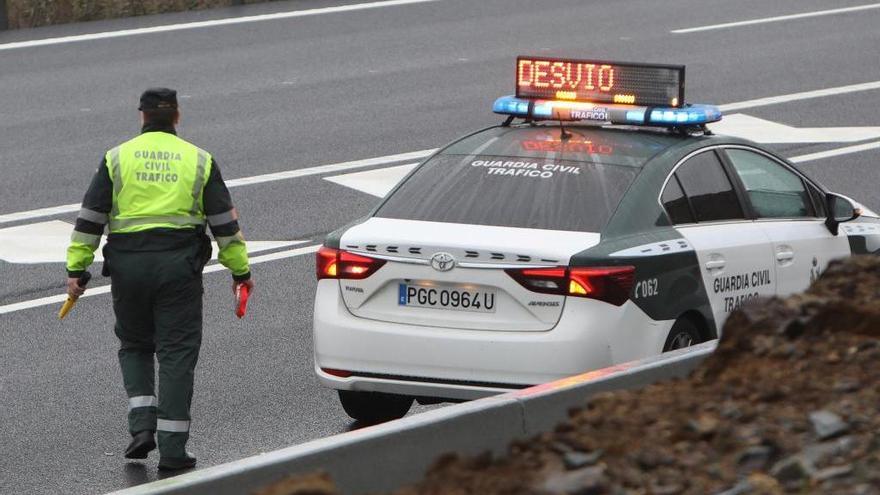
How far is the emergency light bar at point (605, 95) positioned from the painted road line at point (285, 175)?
17.7 feet

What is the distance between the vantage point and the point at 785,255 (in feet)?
30.3

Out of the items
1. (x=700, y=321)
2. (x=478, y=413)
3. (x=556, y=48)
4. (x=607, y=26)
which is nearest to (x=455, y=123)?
(x=556, y=48)

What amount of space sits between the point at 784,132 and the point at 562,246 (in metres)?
9.33

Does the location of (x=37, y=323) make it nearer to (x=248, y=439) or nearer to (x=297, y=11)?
(x=248, y=439)

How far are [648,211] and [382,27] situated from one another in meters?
13.7

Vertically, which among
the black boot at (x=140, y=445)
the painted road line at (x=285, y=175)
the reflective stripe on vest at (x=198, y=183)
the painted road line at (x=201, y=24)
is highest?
the reflective stripe on vest at (x=198, y=183)

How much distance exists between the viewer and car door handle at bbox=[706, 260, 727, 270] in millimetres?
8719

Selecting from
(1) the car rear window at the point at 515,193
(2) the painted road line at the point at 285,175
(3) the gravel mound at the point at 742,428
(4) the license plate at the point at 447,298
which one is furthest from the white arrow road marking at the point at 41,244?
(3) the gravel mound at the point at 742,428

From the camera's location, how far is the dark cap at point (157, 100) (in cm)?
858

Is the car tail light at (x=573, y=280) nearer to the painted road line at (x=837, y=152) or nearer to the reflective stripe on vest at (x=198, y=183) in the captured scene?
the reflective stripe on vest at (x=198, y=183)

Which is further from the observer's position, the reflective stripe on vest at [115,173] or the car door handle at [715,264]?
the car door handle at [715,264]

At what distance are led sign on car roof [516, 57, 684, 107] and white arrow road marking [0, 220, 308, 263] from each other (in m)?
3.79

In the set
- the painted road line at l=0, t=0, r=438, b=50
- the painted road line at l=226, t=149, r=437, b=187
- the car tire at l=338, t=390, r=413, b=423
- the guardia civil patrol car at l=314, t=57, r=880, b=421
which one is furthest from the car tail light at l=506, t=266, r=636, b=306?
the painted road line at l=0, t=0, r=438, b=50

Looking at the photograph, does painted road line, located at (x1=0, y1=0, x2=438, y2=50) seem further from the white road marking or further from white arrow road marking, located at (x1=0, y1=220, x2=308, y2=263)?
white arrow road marking, located at (x1=0, y1=220, x2=308, y2=263)
